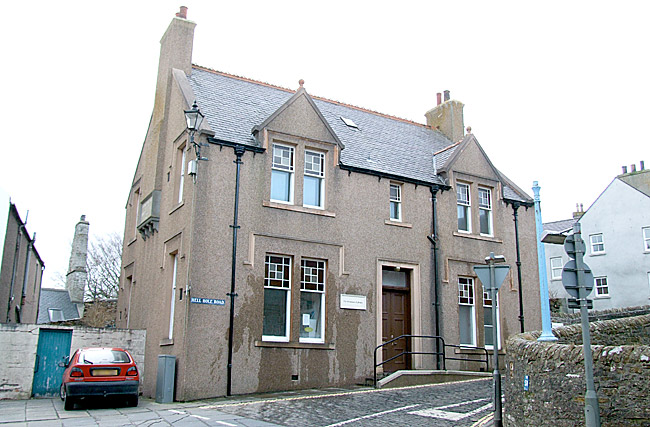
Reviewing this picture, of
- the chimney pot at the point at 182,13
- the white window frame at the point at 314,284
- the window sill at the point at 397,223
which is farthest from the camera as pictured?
the chimney pot at the point at 182,13

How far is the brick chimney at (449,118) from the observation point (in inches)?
1053

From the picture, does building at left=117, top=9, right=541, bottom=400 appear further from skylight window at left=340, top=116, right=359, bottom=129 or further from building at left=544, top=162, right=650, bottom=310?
building at left=544, top=162, right=650, bottom=310

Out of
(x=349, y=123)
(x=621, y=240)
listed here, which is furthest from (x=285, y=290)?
(x=621, y=240)

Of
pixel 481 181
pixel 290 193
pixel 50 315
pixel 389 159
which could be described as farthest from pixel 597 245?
pixel 50 315

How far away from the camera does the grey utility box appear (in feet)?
51.3

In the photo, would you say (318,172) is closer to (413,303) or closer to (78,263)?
(413,303)

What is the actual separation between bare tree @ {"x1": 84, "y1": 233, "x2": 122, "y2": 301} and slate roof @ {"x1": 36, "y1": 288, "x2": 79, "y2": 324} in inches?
290

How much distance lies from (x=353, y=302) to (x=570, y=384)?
9.59m

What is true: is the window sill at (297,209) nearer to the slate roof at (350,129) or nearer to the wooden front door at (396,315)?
the slate roof at (350,129)

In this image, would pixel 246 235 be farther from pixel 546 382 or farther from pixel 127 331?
pixel 546 382

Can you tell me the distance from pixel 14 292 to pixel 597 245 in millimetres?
34890

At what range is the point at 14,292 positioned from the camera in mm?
27000

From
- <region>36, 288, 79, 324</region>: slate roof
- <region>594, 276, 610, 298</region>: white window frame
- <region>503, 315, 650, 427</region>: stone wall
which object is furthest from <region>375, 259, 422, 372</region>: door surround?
<region>594, 276, 610, 298</region>: white window frame

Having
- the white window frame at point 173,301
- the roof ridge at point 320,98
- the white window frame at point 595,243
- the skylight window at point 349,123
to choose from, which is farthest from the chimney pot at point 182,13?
the white window frame at point 595,243
